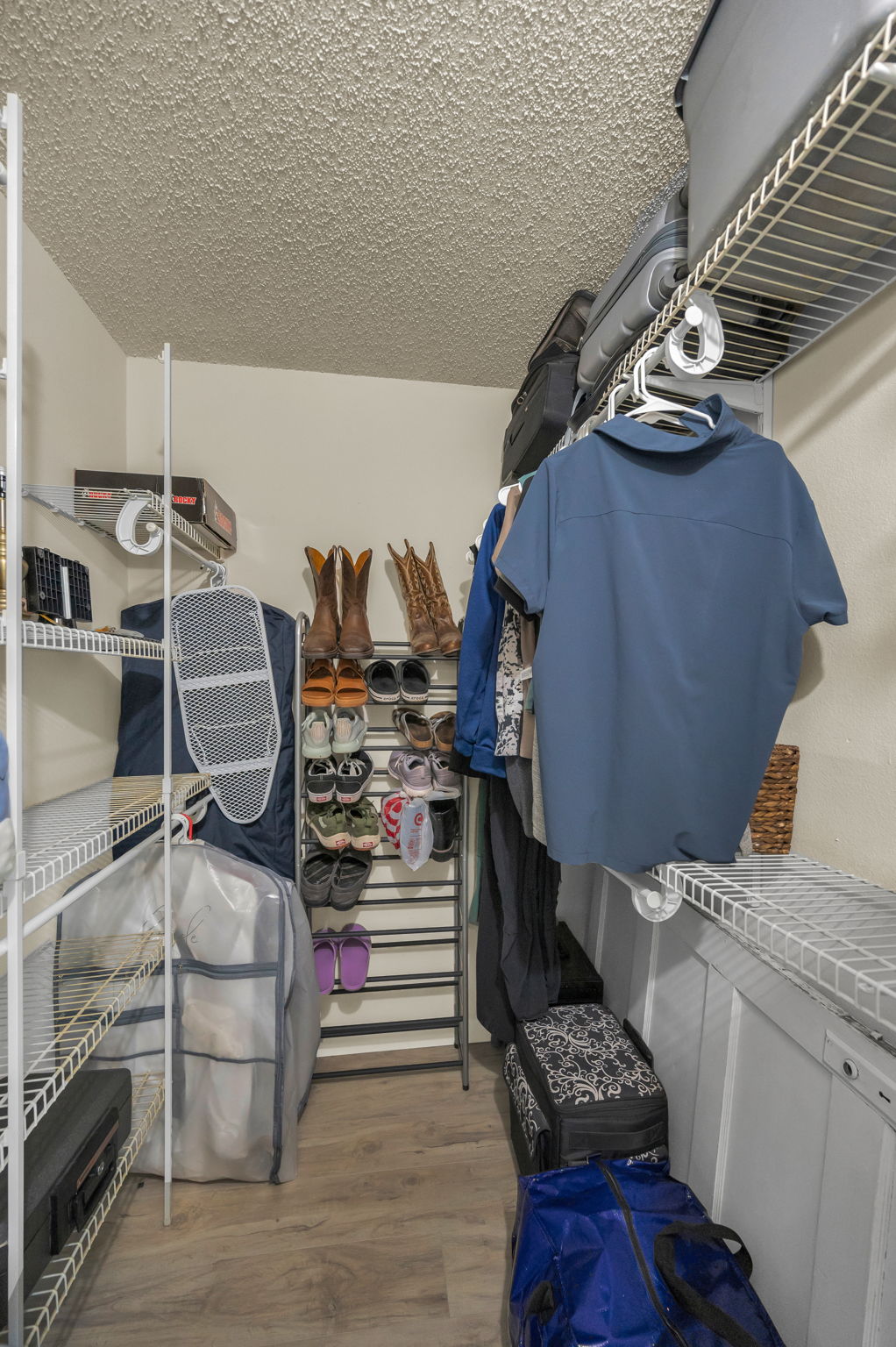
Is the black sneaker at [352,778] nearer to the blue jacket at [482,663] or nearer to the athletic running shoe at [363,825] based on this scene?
the athletic running shoe at [363,825]

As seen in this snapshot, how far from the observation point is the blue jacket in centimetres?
132

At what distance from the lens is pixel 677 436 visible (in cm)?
94

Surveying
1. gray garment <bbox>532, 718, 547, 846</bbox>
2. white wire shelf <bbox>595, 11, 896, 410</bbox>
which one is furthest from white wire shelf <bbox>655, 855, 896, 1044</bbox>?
white wire shelf <bbox>595, 11, 896, 410</bbox>

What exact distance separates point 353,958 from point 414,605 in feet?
4.01

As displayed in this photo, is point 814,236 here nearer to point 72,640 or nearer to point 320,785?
point 72,640

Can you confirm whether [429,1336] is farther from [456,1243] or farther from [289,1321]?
[289,1321]

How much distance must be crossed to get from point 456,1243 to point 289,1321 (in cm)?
A: 39

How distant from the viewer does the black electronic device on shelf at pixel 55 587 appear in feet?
3.39

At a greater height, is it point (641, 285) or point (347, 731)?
point (641, 285)

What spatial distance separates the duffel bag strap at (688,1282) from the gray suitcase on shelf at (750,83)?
5.14 ft

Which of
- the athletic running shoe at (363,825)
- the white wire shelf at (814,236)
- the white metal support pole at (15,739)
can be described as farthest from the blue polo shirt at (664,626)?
the athletic running shoe at (363,825)

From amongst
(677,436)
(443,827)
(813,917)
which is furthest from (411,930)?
(677,436)

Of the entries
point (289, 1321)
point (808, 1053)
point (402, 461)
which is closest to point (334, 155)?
point (402, 461)

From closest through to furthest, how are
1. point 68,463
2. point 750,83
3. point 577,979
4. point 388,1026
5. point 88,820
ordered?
1. point 750,83
2. point 88,820
3. point 68,463
4. point 577,979
5. point 388,1026
